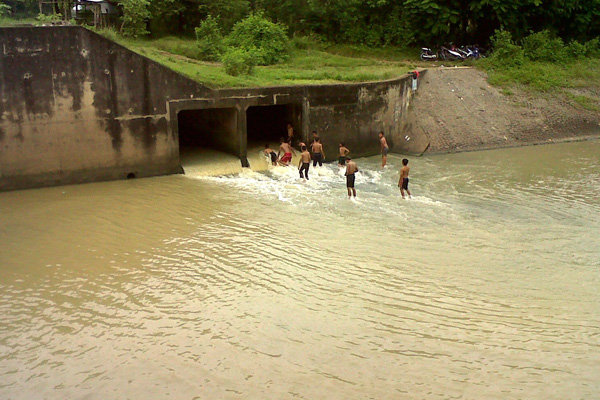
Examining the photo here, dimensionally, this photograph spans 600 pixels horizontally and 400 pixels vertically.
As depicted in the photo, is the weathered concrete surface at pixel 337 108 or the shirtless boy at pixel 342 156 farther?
the shirtless boy at pixel 342 156

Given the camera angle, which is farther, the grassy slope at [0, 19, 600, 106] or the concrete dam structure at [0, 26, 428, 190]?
the grassy slope at [0, 19, 600, 106]

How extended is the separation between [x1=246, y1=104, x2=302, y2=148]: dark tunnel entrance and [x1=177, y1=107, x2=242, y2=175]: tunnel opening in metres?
1.12

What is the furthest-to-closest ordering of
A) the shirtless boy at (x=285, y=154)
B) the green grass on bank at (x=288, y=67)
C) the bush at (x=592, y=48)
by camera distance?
the bush at (x=592, y=48) → the green grass on bank at (x=288, y=67) → the shirtless boy at (x=285, y=154)

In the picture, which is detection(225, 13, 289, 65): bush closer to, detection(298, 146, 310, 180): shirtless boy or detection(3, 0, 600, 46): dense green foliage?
detection(3, 0, 600, 46): dense green foliage

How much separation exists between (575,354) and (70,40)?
41.6 feet

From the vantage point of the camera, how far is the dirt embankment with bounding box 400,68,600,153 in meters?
20.0

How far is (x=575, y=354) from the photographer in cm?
781

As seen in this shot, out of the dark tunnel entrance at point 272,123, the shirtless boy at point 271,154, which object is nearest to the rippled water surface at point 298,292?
the shirtless boy at point 271,154

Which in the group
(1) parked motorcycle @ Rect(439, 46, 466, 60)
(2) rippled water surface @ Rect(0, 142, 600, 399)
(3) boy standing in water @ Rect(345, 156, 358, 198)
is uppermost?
(1) parked motorcycle @ Rect(439, 46, 466, 60)

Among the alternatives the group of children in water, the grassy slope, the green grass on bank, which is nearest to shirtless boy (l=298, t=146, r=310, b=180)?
the group of children in water

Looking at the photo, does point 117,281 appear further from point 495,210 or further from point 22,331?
point 495,210

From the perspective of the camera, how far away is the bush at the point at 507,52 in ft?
78.5

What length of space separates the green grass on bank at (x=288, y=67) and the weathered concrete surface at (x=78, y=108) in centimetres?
122

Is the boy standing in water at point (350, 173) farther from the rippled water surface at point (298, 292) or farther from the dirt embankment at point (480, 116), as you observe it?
the dirt embankment at point (480, 116)
